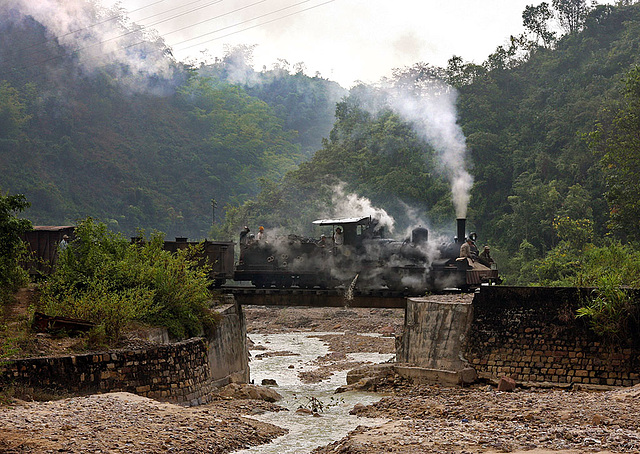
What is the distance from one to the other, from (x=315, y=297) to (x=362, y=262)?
2.01 meters

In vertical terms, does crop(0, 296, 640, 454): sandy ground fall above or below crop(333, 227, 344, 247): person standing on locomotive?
below

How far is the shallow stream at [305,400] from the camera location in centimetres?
1437

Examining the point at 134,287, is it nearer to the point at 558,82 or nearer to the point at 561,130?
the point at 561,130

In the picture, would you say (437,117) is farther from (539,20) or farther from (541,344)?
(541,344)

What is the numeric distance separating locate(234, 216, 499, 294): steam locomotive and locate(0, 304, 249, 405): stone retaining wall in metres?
9.16

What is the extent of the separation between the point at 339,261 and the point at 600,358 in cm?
1054

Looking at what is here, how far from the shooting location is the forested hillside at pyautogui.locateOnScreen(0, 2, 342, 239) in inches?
2665

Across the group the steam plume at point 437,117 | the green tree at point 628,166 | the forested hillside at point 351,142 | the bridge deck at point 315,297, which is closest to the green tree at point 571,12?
the forested hillside at point 351,142

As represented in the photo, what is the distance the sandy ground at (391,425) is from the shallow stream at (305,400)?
501 millimetres

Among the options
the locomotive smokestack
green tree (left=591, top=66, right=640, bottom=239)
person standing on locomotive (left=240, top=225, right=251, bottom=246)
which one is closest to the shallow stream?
person standing on locomotive (left=240, top=225, right=251, bottom=246)

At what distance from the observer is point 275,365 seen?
28375mm

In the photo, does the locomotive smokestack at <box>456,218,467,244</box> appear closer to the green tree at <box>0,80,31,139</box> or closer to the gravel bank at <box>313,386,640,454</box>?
the gravel bank at <box>313,386,640,454</box>

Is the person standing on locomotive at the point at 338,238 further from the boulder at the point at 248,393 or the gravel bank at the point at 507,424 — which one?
the gravel bank at the point at 507,424

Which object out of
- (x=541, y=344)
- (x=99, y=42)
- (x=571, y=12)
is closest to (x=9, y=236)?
(x=541, y=344)
